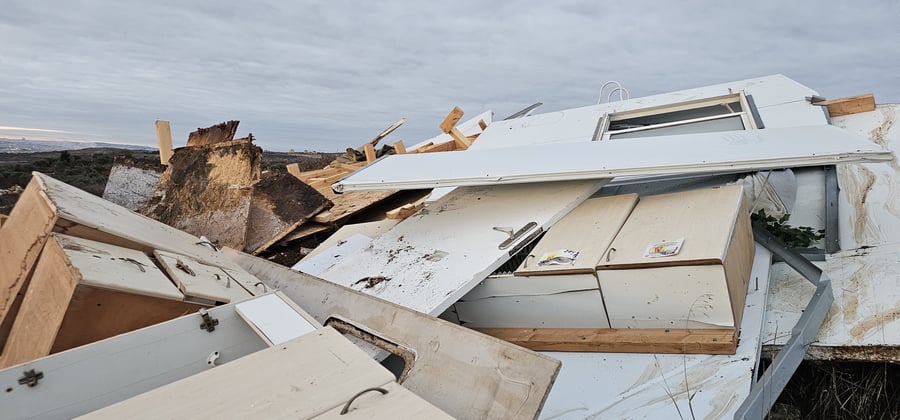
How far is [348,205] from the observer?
469 centimetres

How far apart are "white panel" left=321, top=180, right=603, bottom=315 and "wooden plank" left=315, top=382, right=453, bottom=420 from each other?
43.3 inches

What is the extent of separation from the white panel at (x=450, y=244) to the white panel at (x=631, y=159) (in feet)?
0.54

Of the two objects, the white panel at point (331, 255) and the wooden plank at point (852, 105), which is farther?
the wooden plank at point (852, 105)

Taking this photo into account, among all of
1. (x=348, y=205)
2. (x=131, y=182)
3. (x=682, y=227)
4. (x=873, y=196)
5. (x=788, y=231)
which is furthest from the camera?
(x=131, y=182)

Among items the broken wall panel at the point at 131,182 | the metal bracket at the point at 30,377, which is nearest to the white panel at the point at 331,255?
the metal bracket at the point at 30,377

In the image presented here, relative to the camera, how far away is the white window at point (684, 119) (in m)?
4.27

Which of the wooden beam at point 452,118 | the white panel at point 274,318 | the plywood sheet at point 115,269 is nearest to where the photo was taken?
the white panel at point 274,318

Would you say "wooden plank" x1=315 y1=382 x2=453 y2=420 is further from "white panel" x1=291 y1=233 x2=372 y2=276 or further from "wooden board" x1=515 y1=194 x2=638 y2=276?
"white panel" x1=291 y1=233 x2=372 y2=276

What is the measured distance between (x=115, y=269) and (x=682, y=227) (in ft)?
7.61

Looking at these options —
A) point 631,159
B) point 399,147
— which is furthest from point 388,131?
point 631,159

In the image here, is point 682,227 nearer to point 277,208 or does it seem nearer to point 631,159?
point 631,159

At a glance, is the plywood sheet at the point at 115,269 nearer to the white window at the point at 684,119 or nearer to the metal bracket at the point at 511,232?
the metal bracket at the point at 511,232

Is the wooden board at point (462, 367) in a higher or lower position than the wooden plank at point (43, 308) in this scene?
A: lower

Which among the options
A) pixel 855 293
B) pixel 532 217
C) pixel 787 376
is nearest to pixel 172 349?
pixel 532 217
